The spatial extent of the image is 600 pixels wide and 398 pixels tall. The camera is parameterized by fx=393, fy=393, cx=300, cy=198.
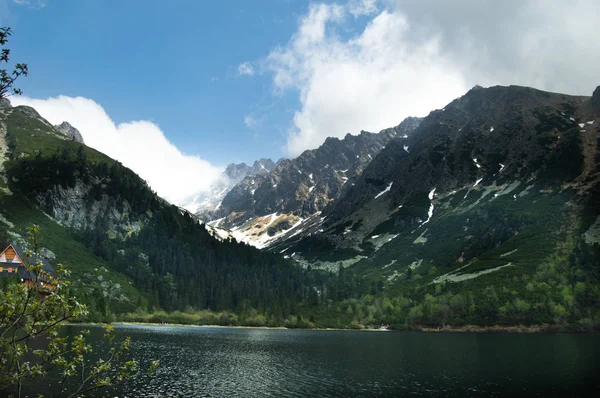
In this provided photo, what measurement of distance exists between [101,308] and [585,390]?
A: 15899cm

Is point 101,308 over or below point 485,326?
over

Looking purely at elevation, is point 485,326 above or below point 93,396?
below

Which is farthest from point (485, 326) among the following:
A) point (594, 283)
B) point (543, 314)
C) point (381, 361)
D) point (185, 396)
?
point (185, 396)

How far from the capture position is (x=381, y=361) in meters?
85.7

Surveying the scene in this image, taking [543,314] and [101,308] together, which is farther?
[543,314]

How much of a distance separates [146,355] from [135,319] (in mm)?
122658

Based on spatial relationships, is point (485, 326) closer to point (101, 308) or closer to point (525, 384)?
point (525, 384)

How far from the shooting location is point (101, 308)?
15775cm

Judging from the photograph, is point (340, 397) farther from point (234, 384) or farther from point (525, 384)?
point (525, 384)

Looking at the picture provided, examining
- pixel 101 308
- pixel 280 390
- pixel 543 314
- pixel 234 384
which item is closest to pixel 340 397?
pixel 280 390

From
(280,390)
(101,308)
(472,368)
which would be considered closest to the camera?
(280,390)

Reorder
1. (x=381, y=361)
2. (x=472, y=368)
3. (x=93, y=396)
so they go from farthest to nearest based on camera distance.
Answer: (x=381, y=361) < (x=472, y=368) < (x=93, y=396)

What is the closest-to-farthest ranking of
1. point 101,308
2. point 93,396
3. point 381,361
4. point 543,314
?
point 93,396 → point 381,361 → point 101,308 → point 543,314

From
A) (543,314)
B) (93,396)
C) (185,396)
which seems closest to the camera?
(93,396)
